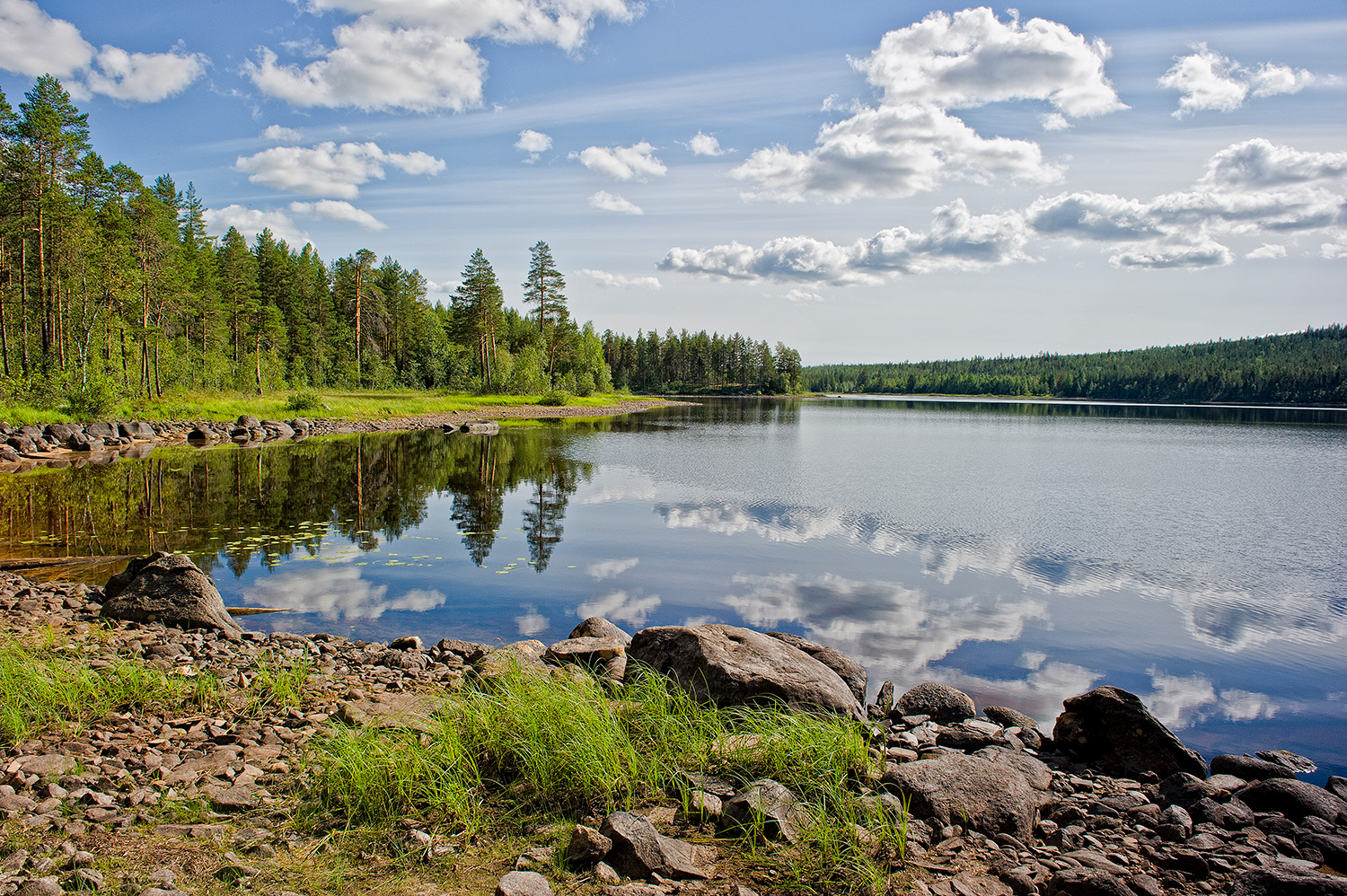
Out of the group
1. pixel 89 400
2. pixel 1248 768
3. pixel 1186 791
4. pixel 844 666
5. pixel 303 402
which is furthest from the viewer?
pixel 303 402

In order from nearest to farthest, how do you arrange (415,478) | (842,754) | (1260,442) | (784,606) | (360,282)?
(842,754), (784,606), (415,478), (1260,442), (360,282)

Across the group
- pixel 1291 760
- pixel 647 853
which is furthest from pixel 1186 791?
pixel 647 853

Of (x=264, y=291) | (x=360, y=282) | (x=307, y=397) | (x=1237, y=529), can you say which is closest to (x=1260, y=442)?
(x=1237, y=529)

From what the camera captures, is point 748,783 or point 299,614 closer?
point 748,783

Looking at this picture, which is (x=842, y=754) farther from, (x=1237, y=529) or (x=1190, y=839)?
(x=1237, y=529)

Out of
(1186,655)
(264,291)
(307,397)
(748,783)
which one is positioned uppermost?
(264,291)

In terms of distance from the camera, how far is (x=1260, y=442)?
48500mm

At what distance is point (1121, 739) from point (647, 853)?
5.88 meters

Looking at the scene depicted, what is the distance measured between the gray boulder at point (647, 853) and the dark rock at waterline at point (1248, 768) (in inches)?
245

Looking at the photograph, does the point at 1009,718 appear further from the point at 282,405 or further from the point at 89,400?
the point at 282,405

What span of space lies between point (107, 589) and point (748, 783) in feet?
36.0

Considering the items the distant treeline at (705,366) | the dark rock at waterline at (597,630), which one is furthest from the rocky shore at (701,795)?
the distant treeline at (705,366)

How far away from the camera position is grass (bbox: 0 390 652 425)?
35.4 m

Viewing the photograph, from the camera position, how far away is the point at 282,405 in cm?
4928
